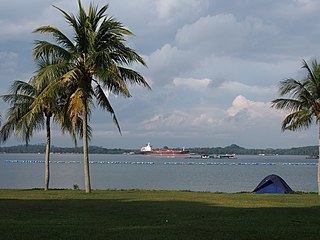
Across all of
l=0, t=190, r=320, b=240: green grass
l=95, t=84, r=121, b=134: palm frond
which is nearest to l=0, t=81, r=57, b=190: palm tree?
l=95, t=84, r=121, b=134: palm frond

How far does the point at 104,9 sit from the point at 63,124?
6.35 meters

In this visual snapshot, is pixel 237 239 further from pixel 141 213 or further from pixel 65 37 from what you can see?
pixel 65 37

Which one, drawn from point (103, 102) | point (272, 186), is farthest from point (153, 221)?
point (272, 186)

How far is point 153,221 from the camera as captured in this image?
44.8ft

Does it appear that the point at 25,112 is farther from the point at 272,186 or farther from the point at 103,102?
the point at 272,186

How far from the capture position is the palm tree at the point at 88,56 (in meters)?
23.5

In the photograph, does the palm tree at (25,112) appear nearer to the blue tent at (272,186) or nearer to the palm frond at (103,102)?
the palm frond at (103,102)

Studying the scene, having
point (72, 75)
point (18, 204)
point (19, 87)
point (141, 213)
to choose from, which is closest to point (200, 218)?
point (141, 213)

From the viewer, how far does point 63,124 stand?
26.8 meters

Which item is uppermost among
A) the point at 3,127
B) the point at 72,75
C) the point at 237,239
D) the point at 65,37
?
the point at 65,37

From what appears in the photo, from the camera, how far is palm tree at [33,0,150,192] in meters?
23.5

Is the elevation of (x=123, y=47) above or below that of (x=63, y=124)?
above

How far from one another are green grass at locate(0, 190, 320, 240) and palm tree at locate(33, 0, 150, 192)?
6098mm

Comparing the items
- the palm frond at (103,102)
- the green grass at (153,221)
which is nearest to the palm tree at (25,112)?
the palm frond at (103,102)
